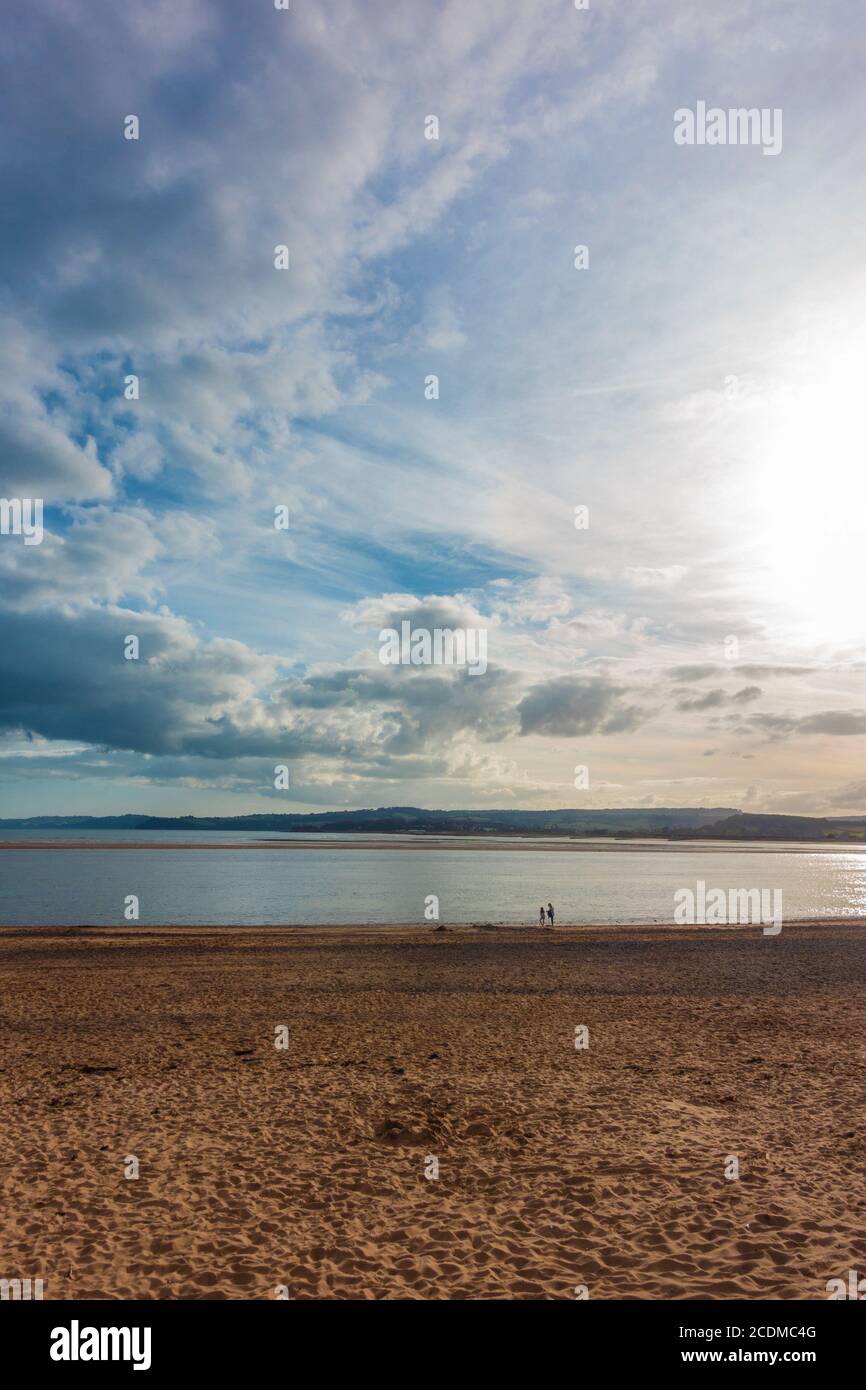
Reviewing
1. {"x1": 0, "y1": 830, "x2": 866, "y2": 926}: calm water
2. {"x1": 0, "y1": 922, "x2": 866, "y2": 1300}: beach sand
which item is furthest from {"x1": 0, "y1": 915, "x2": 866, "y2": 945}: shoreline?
{"x1": 0, "y1": 922, "x2": 866, "y2": 1300}: beach sand

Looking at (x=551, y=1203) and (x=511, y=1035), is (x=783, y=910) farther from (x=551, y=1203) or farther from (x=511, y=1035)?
(x=551, y=1203)

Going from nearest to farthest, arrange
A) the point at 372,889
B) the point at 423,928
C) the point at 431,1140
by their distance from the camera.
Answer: the point at 431,1140 < the point at 423,928 < the point at 372,889

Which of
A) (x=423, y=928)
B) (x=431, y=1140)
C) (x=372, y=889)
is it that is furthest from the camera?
(x=372, y=889)

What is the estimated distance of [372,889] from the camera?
216 ft

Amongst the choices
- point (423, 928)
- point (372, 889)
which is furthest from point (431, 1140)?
point (372, 889)

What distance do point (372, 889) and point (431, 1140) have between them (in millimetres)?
55773

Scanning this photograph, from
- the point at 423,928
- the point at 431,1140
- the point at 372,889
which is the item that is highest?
the point at 431,1140

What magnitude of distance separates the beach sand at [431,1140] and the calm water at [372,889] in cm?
2603

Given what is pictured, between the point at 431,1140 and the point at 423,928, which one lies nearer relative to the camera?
the point at 431,1140

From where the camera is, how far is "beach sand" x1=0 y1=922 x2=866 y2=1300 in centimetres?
782

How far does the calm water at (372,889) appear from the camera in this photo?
47781mm

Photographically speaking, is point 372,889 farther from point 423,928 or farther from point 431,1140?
point 431,1140

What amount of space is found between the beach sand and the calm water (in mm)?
26033
